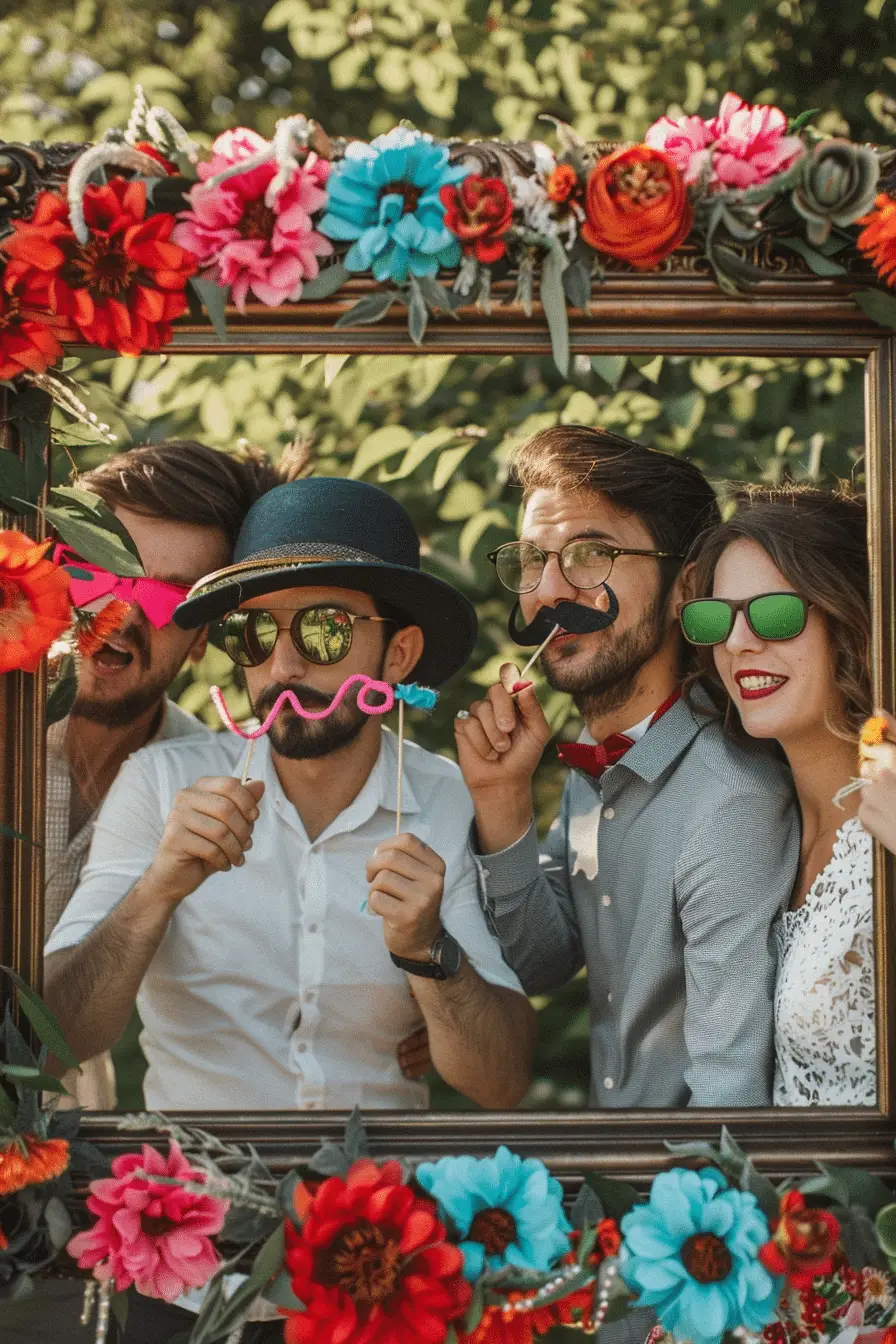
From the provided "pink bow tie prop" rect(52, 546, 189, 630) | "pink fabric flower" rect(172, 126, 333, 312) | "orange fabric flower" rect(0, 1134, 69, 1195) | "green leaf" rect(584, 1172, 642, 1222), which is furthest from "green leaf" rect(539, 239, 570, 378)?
"orange fabric flower" rect(0, 1134, 69, 1195)

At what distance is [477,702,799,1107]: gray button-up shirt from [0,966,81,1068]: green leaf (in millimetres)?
527

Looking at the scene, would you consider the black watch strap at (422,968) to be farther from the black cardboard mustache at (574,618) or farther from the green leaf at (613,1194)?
the black cardboard mustache at (574,618)

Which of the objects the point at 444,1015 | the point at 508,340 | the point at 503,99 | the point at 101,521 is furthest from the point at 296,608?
the point at 503,99

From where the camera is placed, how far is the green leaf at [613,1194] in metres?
1.60

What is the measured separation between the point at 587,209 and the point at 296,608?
0.58 m

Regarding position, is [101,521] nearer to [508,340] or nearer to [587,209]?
[508,340]

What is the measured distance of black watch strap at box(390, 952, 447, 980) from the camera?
1761mm

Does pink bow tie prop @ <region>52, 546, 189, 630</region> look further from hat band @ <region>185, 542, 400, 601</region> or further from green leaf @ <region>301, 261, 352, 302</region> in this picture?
green leaf @ <region>301, 261, 352, 302</region>

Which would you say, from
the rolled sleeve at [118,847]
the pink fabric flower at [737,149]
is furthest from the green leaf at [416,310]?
the rolled sleeve at [118,847]

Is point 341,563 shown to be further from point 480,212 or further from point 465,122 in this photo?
point 465,122

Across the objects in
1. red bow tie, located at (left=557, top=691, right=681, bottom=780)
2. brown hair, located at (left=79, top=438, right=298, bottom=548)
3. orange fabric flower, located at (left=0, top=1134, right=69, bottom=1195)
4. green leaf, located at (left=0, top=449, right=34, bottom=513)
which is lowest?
orange fabric flower, located at (left=0, top=1134, right=69, bottom=1195)

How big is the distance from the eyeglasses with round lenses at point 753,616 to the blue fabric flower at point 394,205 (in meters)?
0.51

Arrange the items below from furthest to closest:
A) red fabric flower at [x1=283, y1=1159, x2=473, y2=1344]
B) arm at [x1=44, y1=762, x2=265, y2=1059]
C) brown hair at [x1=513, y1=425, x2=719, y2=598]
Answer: brown hair at [x1=513, y1=425, x2=719, y2=598] < arm at [x1=44, y1=762, x2=265, y2=1059] < red fabric flower at [x1=283, y1=1159, x2=473, y2=1344]

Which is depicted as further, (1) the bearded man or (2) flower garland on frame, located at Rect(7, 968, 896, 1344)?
(1) the bearded man
